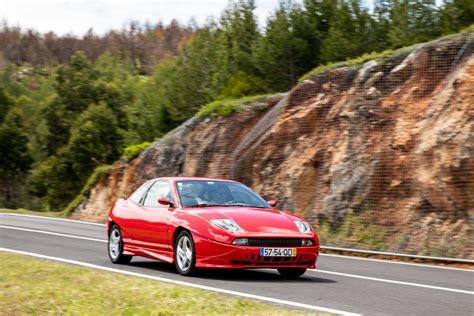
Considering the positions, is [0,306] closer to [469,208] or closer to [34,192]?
[469,208]

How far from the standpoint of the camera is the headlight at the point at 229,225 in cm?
1092

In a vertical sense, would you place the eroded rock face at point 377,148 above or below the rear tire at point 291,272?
above

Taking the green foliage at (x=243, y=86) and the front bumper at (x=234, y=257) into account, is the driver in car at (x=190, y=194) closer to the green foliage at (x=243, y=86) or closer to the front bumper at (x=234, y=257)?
the front bumper at (x=234, y=257)

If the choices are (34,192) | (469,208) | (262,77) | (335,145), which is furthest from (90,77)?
(469,208)

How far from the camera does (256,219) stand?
11.3m

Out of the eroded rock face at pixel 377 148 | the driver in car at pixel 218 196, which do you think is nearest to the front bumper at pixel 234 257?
the driver in car at pixel 218 196

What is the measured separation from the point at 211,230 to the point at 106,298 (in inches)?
120

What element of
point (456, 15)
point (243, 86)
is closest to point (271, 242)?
point (456, 15)

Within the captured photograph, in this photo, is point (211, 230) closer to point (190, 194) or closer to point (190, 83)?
point (190, 194)

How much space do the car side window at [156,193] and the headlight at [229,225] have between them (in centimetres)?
162

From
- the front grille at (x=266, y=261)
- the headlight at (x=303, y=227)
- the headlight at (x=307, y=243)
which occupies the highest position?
the headlight at (x=303, y=227)

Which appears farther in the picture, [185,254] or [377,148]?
[377,148]

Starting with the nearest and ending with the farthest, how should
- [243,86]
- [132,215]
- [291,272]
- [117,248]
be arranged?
[291,272], [132,215], [117,248], [243,86]

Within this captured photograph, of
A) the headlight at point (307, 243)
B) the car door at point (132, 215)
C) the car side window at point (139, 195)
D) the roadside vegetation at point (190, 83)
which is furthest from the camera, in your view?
the roadside vegetation at point (190, 83)
